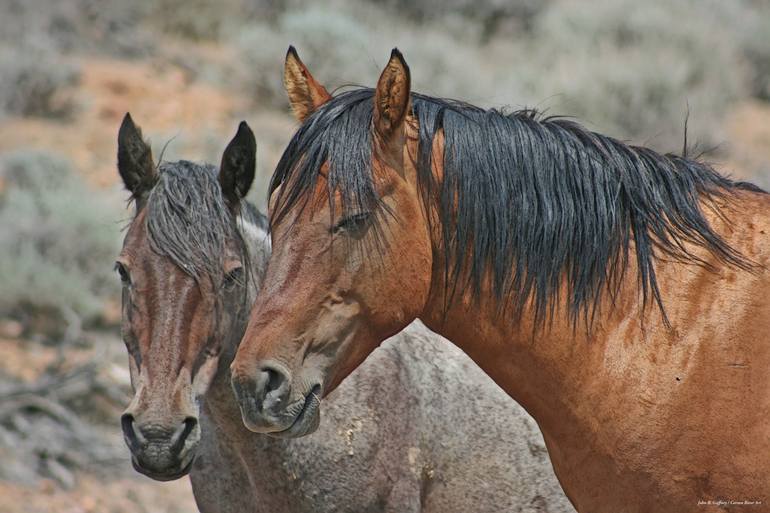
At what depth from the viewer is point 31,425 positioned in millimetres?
7348

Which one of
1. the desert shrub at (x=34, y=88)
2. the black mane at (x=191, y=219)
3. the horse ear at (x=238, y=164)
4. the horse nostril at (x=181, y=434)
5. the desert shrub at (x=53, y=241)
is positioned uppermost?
the horse ear at (x=238, y=164)

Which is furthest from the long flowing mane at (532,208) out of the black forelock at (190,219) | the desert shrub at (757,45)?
the desert shrub at (757,45)

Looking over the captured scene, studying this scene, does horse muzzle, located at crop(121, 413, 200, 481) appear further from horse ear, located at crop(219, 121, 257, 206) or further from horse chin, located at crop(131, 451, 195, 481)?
horse ear, located at crop(219, 121, 257, 206)

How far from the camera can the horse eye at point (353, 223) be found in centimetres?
279

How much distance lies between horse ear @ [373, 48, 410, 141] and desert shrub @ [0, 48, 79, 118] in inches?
395

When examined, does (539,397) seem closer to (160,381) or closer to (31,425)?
(160,381)

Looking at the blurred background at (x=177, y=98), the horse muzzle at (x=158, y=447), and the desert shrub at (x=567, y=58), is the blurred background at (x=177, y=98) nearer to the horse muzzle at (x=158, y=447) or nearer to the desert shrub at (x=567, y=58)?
the desert shrub at (x=567, y=58)

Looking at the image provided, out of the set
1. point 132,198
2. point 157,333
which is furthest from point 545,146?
point 132,198

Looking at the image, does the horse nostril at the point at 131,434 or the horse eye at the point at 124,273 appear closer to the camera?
the horse nostril at the point at 131,434

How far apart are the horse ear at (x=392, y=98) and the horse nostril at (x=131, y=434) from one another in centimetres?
138

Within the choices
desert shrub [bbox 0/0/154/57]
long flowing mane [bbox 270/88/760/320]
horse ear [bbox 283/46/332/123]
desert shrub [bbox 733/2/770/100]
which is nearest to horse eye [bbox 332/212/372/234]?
long flowing mane [bbox 270/88/760/320]

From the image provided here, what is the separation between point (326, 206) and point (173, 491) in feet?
15.8

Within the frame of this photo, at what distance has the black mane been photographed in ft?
12.5

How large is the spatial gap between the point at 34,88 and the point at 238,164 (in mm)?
9045
